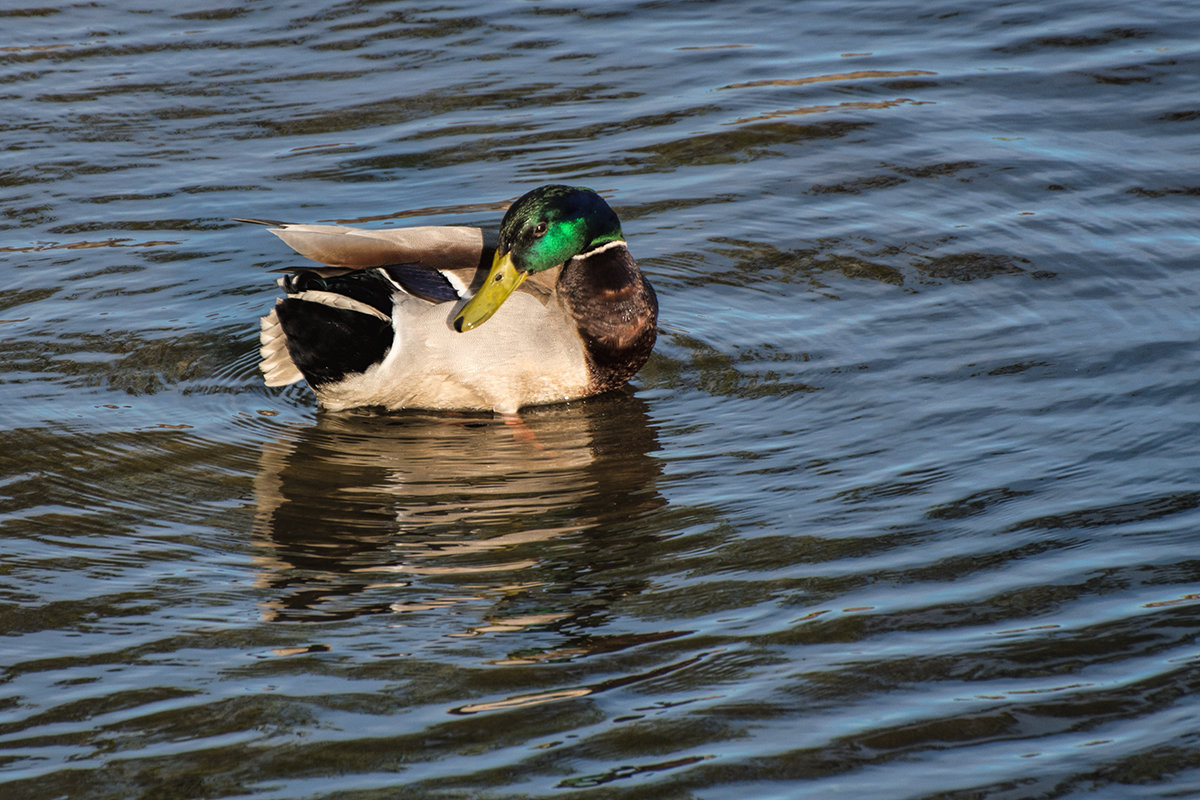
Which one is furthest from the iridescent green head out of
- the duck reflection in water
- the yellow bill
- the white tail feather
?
the white tail feather

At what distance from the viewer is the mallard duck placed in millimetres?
5555

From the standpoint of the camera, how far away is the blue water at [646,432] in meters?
3.42

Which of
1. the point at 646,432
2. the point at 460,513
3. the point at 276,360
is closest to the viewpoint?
the point at 460,513

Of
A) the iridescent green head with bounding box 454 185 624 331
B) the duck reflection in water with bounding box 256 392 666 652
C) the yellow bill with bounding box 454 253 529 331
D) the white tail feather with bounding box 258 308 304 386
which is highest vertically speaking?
the iridescent green head with bounding box 454 185 624 331

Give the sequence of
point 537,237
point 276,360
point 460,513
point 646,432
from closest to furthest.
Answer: point 460,513, point 646,432, point 537,237, point 276,360

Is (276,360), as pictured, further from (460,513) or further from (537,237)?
(460,513)

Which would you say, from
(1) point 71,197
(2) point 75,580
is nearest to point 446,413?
(2) point 75,580

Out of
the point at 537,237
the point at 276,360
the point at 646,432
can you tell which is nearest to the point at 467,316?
the point at 537,237

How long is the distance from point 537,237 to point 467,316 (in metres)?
0.43

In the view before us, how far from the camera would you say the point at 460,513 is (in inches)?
187

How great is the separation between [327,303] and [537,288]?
2.81ft

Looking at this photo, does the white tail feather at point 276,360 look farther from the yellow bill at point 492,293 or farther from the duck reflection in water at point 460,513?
the yellow bill at point 492,293

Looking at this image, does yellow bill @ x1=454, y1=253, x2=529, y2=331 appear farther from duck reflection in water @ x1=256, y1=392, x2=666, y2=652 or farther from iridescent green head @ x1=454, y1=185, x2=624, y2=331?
duck reflection in water @ x1=256, y1=392, x2=666, y2=652

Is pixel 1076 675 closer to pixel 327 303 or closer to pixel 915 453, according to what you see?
pixel 915 453
